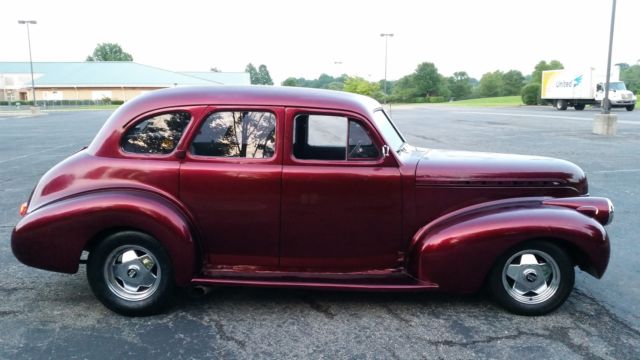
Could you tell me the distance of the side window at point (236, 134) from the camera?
3.74 m

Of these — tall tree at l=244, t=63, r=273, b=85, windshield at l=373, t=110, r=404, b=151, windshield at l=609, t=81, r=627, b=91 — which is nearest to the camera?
windshield at l=373, t=110, r=404, b=151

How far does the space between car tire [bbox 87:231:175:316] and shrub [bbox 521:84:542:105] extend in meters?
53.4

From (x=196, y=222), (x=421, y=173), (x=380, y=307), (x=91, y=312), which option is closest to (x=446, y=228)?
(x=421, y=173)

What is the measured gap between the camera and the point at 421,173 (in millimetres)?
3742

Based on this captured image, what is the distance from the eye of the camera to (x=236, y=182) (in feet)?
12.0

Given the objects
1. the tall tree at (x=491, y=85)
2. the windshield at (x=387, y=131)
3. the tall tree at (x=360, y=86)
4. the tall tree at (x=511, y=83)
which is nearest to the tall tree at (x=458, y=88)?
the tall tree at (x=491, y=85)

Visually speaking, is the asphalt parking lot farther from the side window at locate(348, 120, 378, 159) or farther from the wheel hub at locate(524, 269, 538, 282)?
the side window at locate(348, 120, 378, 159)

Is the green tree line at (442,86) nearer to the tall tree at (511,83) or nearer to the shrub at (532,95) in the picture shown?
the tall tree at (511,83)

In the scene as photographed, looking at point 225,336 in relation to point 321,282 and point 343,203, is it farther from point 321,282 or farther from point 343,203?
point 343,203

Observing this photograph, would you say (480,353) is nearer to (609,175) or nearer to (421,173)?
(421,173)

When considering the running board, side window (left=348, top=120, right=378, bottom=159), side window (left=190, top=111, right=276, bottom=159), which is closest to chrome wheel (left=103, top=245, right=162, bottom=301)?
the running board

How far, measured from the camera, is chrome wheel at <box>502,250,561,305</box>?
3688mm

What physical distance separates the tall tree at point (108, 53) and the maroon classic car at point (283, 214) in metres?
121

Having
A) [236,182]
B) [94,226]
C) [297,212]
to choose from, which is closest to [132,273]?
[94,226]
